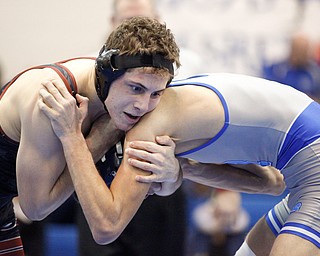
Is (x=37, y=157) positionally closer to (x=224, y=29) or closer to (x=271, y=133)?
(x=271, y=133)

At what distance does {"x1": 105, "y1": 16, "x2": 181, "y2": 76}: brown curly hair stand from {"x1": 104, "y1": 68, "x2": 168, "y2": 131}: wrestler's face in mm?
78

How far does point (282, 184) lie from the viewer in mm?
3695

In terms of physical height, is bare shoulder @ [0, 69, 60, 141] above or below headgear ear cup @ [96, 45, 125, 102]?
below

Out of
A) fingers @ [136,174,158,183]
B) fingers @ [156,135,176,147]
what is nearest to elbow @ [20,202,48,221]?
fingers @ [136,174,158,183]

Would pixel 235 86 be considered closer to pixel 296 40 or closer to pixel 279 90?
pixel 279 90

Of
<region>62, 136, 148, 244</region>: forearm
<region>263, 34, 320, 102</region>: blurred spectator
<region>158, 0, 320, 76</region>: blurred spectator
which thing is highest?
<region>62, 136, 148, 244</region>: forearm

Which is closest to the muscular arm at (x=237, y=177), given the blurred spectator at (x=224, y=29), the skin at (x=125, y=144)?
the skin at (x=125, y=144)

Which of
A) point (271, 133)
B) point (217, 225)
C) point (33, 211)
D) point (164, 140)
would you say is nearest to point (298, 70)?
point (217, 225)

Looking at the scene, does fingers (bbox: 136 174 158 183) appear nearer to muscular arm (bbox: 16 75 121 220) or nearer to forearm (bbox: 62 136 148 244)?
forearm (bbox: 62 136 148 244)

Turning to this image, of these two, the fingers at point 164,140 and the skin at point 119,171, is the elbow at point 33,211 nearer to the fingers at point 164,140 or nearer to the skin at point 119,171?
the skin at point 119,171

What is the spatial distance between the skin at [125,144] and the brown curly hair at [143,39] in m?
0.12

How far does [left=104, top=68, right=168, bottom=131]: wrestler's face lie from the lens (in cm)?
293

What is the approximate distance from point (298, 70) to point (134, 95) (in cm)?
282

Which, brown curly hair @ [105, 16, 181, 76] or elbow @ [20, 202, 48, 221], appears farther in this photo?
elbow @ [20, 202, 48, 221]
